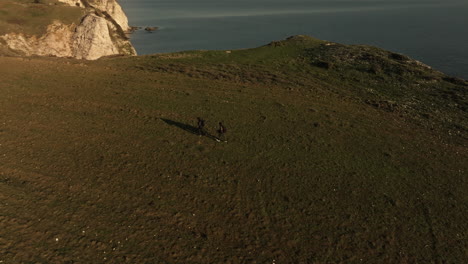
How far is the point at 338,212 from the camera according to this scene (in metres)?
21.1

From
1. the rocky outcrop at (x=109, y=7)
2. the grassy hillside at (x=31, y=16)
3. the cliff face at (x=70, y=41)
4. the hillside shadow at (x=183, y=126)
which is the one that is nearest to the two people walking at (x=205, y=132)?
the hillside shadow at (x=183, y=126)

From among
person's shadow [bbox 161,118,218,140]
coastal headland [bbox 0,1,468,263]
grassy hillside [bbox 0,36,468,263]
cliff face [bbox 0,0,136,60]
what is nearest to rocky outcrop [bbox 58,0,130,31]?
cliff face [bbox 0,0,136,60]

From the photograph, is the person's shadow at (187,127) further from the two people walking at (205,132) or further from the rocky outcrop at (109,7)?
the rocky outcrop at (109,7)

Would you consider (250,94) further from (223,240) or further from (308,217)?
(223,240)

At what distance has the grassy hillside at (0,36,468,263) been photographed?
694 inches

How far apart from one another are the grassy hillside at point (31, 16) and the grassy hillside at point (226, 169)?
145 feet

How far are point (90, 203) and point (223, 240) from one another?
1018cm

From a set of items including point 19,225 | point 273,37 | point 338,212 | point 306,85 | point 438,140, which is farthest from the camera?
point 273,37

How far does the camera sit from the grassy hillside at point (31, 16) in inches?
3041

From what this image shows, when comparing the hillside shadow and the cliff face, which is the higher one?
the cliff face

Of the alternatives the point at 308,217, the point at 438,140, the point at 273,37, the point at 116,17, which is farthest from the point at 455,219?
the point at 116,17

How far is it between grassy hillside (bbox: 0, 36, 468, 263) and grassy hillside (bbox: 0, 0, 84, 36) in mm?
44049

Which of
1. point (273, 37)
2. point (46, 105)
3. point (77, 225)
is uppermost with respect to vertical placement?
point (273, 37)

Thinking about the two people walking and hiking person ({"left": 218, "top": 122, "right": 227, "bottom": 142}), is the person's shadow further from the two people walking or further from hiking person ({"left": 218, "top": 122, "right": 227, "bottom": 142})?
hiking person ({"left": 218, "top": 122, "right": 227, "bottom": 142})
